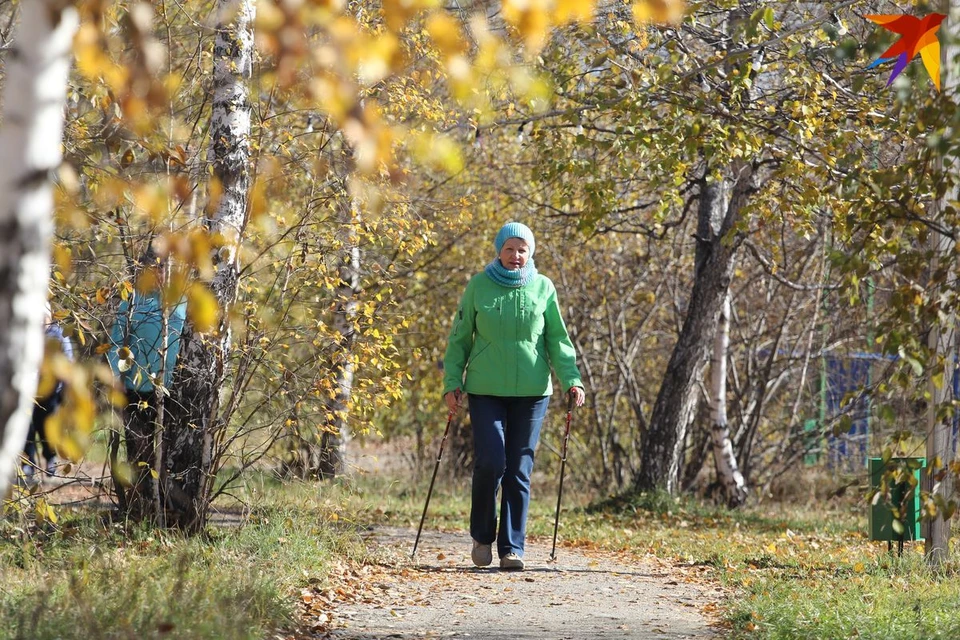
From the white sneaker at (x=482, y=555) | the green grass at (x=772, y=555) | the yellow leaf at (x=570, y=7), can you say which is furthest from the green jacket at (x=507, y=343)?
the yellow leaf at (x=570, y=7)

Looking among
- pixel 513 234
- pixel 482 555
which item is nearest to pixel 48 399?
pixel 482 555

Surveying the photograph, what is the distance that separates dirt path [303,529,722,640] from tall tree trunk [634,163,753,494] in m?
3.75

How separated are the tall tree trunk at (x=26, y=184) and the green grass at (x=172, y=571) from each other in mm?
1851

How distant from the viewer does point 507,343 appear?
7844mm

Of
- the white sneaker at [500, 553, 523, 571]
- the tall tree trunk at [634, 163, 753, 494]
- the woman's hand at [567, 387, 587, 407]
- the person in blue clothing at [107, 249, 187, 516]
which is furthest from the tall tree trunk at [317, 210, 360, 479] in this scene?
the tall tree trunk at [634, 163, 753, 494]

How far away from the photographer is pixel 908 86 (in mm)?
4965

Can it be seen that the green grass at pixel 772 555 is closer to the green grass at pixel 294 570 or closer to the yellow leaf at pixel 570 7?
the green grass at pixel 294 570

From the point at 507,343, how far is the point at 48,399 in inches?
184

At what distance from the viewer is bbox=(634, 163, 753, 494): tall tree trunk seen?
12.1 metres

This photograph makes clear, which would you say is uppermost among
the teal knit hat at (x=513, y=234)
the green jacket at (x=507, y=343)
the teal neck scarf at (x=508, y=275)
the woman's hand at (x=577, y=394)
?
the teal knit hat at (x=513, y=234)

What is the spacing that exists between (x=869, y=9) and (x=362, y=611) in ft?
19.7

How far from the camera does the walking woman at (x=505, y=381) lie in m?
7.82

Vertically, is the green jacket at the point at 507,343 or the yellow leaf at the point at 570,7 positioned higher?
the yellow leaf at the point at 570,7

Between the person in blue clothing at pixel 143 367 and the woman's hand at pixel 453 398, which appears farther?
the woman's hand at pixel 453 398
